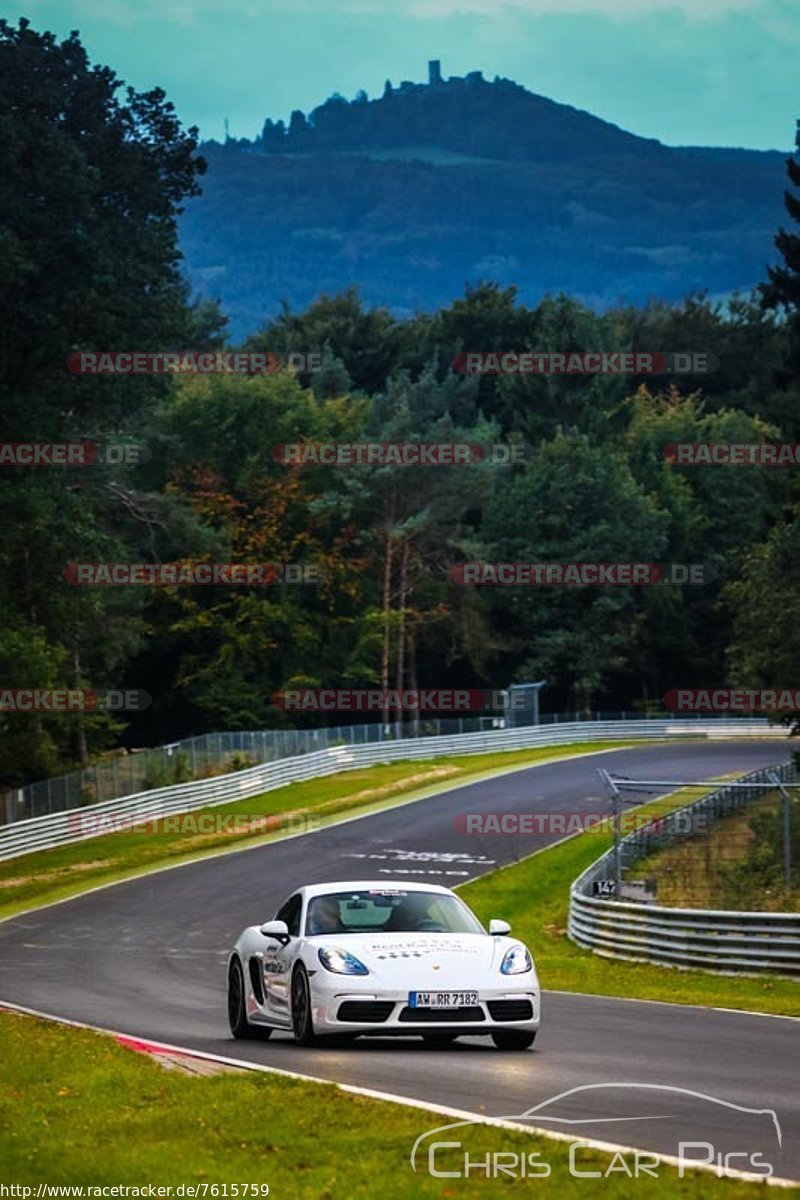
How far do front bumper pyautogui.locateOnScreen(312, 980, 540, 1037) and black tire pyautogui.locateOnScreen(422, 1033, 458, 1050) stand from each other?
0.13 meters

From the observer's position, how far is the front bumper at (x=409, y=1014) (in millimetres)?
15906

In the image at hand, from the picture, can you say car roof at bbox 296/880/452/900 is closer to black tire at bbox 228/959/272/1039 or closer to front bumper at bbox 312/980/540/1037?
black tire at bbox 228/959/272/1039

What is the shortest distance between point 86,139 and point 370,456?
43838 mm

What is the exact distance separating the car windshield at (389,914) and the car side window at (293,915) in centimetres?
13

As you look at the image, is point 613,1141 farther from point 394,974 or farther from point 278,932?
point 278,932

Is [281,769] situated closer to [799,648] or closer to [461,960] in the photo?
[799,648]

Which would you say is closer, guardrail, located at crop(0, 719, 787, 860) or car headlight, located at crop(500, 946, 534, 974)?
car headlight, located at crop(500, 946, 534, 974)

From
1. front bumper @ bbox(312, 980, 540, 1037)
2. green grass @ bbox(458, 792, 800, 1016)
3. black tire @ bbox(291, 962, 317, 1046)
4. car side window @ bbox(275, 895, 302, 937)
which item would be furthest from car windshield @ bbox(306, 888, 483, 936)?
green grass @ bbox(458, 792, 800, 1016)

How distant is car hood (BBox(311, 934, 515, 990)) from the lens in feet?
52.3

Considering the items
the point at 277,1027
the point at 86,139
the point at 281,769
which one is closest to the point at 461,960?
the point at 277,1027

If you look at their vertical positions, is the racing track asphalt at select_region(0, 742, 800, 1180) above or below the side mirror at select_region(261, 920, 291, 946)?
below

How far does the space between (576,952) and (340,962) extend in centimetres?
1888

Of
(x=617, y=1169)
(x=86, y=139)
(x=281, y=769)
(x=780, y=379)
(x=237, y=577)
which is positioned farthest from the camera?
(x=237, y=577)

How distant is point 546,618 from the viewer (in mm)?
99562
